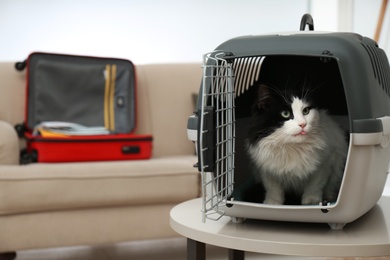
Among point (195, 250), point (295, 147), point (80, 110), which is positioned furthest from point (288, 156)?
point (80, 110)

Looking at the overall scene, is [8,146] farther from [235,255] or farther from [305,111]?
[305,111]

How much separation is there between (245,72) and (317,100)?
16 cm

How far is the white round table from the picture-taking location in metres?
0.93

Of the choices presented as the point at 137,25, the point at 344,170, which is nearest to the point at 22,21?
the point at 137,25

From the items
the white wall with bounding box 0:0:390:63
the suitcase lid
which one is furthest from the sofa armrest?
the white wall with bounding box 0:0:390:63

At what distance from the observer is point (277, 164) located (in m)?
1.08

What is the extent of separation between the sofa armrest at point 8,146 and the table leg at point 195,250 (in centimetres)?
136

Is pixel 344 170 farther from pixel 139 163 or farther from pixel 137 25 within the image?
pixel 137 25

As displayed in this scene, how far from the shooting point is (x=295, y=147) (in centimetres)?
107

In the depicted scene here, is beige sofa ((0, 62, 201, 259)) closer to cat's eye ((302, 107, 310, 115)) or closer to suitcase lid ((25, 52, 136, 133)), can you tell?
suitcase lid ((25, 52, 136, 133))

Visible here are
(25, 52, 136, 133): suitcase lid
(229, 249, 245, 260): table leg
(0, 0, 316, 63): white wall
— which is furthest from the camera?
(0, 0, 316, 63): white wall

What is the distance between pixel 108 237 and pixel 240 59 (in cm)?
123

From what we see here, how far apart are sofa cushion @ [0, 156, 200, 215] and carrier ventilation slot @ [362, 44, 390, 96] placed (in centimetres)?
113

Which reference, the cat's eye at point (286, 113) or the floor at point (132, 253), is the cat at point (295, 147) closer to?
the cat's eye at point (286, 113)
